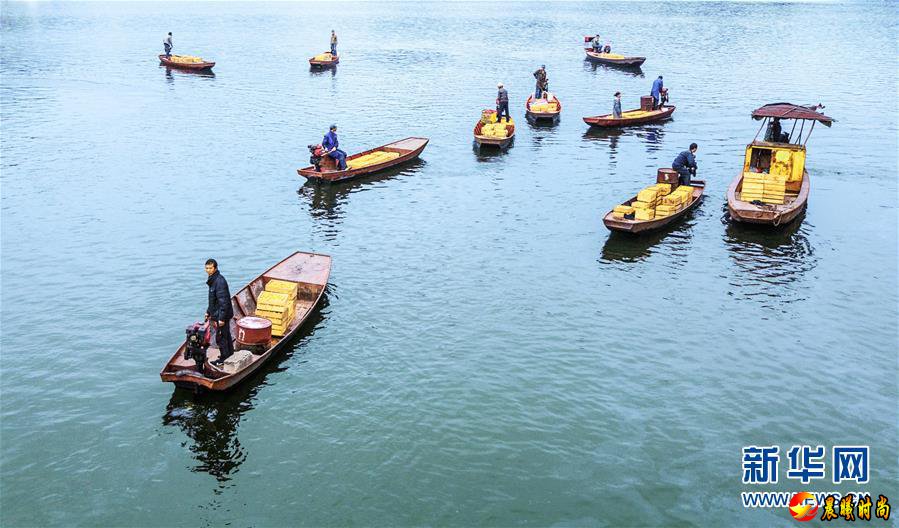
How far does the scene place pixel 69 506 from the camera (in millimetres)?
16547

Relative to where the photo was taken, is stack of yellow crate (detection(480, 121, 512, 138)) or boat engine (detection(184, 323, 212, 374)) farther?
stack of yellow crate (detection(480, 121, 512, 138))

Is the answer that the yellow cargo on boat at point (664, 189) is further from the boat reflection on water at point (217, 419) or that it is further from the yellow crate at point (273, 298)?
the boat reflection on water at point (217, 419)

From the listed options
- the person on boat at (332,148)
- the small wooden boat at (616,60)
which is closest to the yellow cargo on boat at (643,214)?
the person on boat at (332,148)

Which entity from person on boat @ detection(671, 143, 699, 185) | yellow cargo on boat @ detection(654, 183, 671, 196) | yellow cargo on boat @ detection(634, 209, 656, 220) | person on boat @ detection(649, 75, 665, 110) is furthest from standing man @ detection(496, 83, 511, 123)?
yellow cargo on boat @ detection(634, 209, 656, 220)

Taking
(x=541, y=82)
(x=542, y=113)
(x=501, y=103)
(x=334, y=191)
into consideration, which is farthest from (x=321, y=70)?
(x=334, y=191)

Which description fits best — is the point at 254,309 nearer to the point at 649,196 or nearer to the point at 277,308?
the point at 277,308

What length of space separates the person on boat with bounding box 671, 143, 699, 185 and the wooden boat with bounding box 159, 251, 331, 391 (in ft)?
56.2

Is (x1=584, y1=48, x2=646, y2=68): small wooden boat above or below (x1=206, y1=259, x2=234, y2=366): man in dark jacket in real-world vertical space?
above

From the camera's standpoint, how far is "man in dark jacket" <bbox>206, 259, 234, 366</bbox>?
1988 centimetres

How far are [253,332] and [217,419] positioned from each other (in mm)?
2701

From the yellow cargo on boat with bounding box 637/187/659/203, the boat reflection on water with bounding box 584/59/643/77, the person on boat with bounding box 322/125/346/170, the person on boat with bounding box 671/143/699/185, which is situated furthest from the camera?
the boat reflection on water with bounding box 584/59/643/77

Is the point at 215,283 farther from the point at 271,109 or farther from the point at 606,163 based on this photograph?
the point at 271,109

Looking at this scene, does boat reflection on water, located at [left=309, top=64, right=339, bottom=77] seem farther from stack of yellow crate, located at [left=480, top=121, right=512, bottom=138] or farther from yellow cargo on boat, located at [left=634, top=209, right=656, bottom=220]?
yellow cargo on boat, located at [left=634, top=209, right=656, bottom=220]

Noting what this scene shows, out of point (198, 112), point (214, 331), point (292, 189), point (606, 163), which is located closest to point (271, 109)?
point (198, 112)
